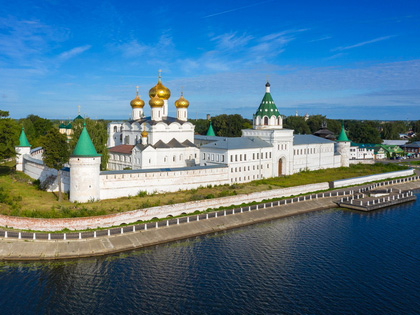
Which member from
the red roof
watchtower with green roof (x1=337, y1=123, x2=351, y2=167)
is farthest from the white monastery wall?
the red roof

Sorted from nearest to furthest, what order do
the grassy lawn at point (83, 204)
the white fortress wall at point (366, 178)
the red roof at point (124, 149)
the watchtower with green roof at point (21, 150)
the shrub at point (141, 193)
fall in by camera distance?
the grassy lawn at point (83, 204), the shrub at point (141, 193), the white fortress wall at point (366, 178), the red roof at point (124, 149), the watchtower with green roof at point (21, 150)

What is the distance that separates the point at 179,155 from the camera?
1555 inches

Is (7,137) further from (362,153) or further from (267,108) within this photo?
(362,153)

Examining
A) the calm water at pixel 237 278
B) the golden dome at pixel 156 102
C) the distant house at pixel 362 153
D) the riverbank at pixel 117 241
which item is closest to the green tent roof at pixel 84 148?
the riverbank at pixel 117 241

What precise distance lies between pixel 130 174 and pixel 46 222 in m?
9.10

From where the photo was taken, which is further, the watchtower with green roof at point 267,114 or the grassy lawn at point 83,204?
the watchtower with green roof at point 267,114

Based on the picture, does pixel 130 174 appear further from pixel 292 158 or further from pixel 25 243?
pixel 292 158

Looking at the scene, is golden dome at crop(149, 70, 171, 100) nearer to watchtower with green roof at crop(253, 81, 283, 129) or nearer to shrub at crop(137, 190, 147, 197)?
watchtower with green roof at crop(253, 81, 283, 129)

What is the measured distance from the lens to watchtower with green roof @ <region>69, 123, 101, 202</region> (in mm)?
26594

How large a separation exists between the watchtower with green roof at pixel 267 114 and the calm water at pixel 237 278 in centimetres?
2037

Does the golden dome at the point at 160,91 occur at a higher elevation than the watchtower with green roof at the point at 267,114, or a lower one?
higher

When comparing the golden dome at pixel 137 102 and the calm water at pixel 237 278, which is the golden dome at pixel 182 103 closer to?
the golden dome at pixel 137 102

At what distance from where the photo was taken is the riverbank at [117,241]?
63.8 ft

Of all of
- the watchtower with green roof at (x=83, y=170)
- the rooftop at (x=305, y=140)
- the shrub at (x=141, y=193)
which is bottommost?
the shrub at (x=141, y=193)
